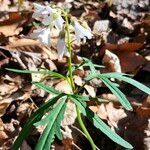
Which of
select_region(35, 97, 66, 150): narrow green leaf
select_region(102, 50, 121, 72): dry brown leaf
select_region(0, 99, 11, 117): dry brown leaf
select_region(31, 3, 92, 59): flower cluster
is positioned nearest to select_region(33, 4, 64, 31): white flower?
select_region(31, 3, 92, 59): flower cluster

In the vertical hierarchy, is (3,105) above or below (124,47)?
below

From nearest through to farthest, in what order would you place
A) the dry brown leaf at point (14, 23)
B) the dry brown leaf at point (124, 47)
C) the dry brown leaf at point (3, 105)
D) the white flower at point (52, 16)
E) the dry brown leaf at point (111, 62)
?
the white flower at point (52, 16) < the dry brown leaf at point (3, 105) < the dry brown leaf at point (111, 62) < the dry brown leaf at point (124, 47) < the dry brown leaf at point (14, 23)

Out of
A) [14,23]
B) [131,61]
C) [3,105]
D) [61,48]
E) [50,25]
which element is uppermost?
[50,25]

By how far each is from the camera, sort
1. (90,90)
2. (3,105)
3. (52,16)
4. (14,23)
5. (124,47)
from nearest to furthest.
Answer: (52,16) < (3,105) < (90,90) < (124,47) < (14,23)

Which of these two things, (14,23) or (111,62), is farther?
(14,23)

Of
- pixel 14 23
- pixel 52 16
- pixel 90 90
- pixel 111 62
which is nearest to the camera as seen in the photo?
pixel 52 16

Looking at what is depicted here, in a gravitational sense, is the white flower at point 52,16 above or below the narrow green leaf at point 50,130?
above

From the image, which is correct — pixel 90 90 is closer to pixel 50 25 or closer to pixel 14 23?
pixel 14 23

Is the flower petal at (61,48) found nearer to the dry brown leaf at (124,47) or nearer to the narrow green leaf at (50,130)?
the narrow green leaf at (50,130)

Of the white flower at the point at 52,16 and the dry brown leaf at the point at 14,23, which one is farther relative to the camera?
the dry brown leaf at the point at 14,23

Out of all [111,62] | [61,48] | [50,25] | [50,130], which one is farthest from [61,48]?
[111,62]

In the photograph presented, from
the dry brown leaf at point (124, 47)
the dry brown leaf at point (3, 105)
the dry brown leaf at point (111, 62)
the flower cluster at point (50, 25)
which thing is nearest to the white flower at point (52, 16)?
the flower cluster at point (50, 25)
